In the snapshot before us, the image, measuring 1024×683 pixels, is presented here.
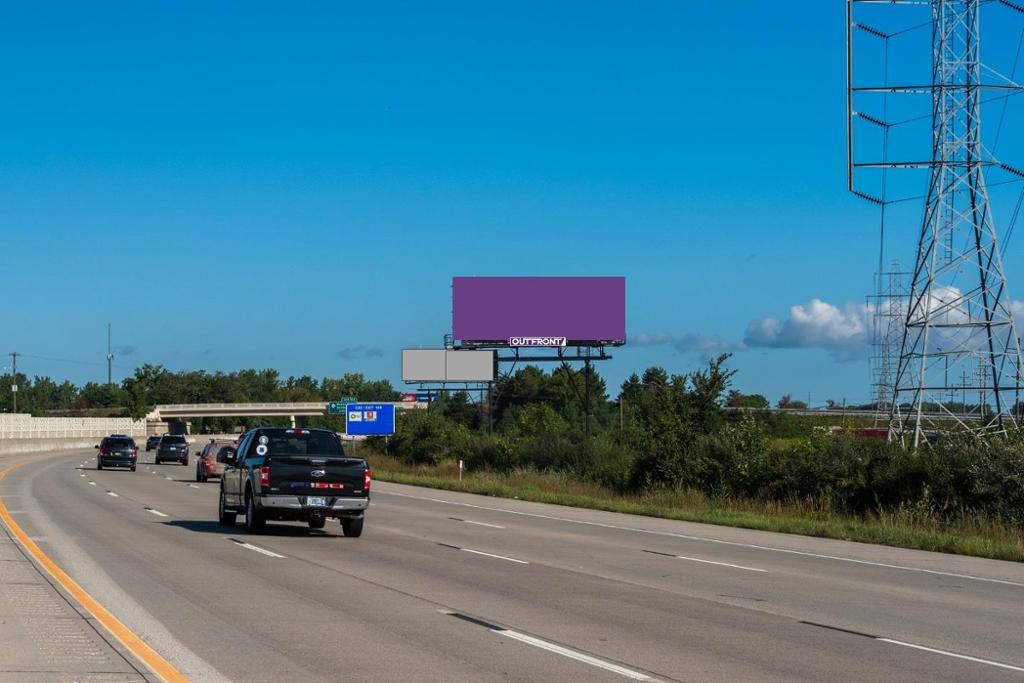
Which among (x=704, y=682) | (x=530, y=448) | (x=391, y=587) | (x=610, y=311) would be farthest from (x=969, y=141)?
(x=610, y=311)

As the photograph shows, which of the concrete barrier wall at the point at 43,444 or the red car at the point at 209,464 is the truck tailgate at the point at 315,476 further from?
the concrete barrier wall at the point at 43,444

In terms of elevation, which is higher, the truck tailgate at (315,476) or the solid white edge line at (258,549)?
the truck tailgate at (315,476)

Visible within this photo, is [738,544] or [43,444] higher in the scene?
[738,544]

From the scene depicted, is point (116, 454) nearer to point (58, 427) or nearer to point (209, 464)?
point (209, 464)

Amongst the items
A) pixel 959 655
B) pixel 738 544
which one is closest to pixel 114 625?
pixel 959 655

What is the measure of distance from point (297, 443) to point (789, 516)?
13.4 metres

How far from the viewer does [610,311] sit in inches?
3179

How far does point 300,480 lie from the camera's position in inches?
875

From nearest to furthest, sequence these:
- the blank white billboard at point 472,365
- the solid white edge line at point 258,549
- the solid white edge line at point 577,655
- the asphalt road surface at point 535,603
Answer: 1. the solid white edge line at point 577,655
2. the asphalt road surface at point 535,603
3. the solid white edge line at point 258,549
4. the blank white billboard at point 472,365

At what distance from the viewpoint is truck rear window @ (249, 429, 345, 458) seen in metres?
23.4

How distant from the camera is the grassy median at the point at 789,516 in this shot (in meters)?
23.6

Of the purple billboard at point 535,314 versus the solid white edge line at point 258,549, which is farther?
the purple billboard at point 535,314

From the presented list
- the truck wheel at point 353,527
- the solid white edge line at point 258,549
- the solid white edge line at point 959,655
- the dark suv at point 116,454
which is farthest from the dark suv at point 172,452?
the solid white edge line at point 959,655

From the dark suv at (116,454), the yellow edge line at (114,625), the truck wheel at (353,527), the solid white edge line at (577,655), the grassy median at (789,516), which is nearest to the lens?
the yellow edge line at (114,625)
